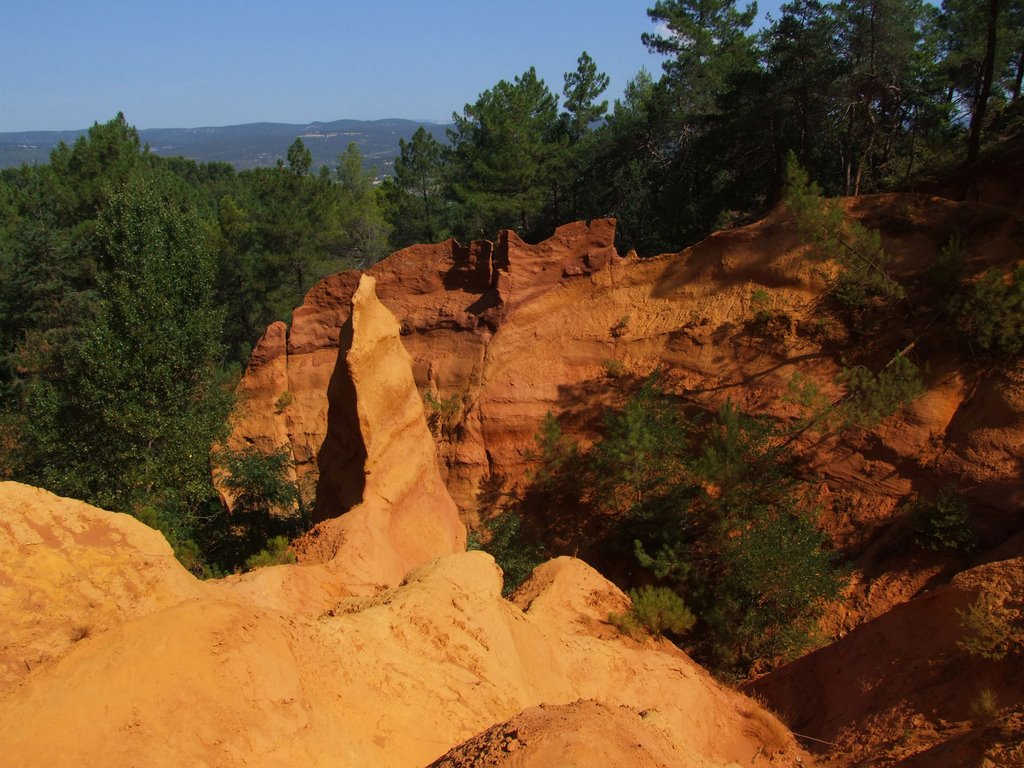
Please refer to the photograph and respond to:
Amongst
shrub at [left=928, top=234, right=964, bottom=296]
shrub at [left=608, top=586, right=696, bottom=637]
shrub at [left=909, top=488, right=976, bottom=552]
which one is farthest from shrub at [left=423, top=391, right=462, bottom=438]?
shrub at [left=928, top=234, right=964, bottom=296]

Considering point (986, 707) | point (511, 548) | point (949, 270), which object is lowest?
point (511, 548)

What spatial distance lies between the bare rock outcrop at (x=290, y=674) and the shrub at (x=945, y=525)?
14.2ft

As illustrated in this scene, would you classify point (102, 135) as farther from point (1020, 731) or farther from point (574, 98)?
point (1020, 731)

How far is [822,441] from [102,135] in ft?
94.7

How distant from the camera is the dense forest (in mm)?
14688

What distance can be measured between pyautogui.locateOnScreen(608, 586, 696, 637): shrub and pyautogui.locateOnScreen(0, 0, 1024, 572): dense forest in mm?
7047

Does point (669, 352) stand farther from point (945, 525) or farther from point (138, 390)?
point (138, 390)

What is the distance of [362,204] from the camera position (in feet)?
136

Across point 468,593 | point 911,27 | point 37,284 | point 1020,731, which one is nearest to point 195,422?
point 468,593

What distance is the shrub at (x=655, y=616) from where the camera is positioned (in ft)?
36.0

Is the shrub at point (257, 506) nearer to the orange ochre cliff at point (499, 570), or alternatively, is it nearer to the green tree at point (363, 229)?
the orange ochre cliff at point (499, 570)

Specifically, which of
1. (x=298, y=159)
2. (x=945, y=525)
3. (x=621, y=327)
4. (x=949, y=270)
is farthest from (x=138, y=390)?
(x=298, y=159)

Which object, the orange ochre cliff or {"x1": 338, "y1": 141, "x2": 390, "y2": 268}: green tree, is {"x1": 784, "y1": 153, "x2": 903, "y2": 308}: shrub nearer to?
the orange ochre cliff

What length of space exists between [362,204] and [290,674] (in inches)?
1493
